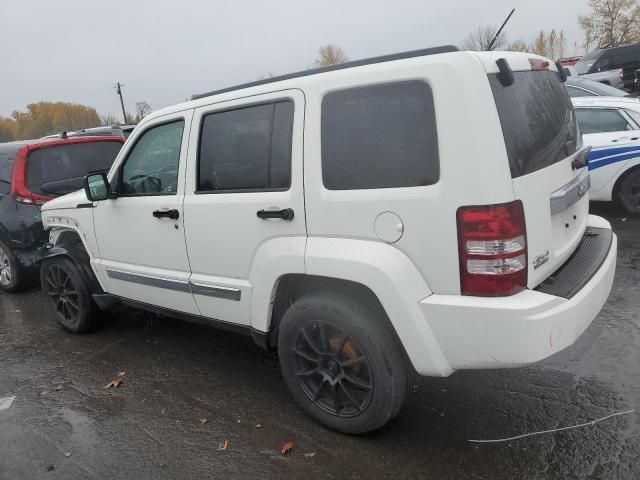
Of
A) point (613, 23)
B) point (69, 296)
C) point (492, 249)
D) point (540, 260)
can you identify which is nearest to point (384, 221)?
point (492, 249)

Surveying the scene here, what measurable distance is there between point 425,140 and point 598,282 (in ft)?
4.00

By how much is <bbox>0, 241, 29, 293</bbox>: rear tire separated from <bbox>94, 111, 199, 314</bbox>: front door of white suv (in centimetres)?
260

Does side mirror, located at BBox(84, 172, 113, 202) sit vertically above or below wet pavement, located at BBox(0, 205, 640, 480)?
above

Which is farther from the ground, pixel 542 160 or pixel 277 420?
pixel 542 160

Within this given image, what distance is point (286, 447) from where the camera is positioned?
283cm

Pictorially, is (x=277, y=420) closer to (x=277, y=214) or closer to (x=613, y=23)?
(x=277, y=214)

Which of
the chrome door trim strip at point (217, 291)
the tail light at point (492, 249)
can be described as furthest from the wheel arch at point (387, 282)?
the chrome door trim strip at point (217, 291)

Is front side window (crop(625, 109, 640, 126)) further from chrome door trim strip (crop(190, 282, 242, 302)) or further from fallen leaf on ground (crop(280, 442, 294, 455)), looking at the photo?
fallen leaf on ground (crop(280, 442, 294, 455))

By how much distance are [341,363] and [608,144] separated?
5.50m

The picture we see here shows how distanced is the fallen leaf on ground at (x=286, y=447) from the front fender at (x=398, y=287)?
893mm

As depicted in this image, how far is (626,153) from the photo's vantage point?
21.0 feet

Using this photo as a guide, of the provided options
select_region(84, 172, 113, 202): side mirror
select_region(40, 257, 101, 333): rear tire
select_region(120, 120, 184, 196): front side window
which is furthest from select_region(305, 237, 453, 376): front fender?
select_region(40, 257, 101, 333): rear tire

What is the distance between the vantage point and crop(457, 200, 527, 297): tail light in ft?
7.29

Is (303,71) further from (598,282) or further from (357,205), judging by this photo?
(598,282)
